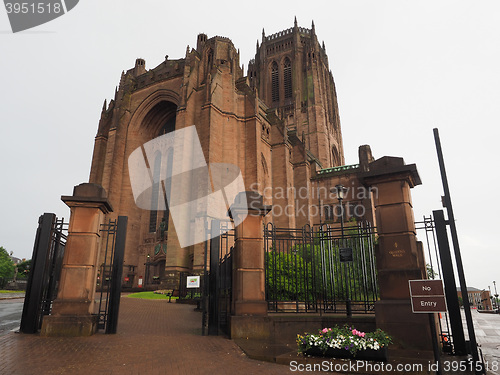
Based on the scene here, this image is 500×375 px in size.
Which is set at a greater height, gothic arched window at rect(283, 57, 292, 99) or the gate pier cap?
gothic arched window at rect(283, 57, 292, 99)

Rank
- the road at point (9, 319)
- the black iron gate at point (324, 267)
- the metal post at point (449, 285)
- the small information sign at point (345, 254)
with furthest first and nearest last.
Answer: the road at point (9, 319) < the small information sign at point (345, 254) < the black iron gate at point (324, 267) < the metal post at point (449, 285)

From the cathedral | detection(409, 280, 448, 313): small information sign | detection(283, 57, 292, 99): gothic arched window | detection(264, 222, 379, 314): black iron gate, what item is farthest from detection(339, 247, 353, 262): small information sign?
detection(283, 57, 292, 99): gothic arched window

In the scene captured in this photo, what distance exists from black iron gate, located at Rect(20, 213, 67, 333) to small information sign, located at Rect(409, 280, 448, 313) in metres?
8.63

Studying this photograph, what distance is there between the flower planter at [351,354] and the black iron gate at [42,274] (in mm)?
6781

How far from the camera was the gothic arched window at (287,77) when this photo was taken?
6344 cm

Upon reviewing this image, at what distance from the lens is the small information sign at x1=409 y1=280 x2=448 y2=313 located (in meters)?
5.12

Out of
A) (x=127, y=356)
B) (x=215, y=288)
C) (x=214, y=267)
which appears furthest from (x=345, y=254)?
(x=127, y=356)

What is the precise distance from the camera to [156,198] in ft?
120

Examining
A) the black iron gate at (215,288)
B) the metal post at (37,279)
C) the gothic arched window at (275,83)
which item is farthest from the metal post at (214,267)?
the gothic arched window at (275,83)

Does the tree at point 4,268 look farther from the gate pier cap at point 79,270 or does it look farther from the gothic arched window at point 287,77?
the gate pier cap at point 79,270

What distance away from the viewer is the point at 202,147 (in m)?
29.2

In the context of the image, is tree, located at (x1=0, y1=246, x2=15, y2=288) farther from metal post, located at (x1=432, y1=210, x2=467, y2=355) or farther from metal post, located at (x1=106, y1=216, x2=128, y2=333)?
metal post, located at (x1=432, y1=210, x2=467, y2=355)

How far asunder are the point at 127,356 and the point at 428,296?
5259 millimetres

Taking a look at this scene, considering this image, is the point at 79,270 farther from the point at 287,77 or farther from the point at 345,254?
the point at 287,77
